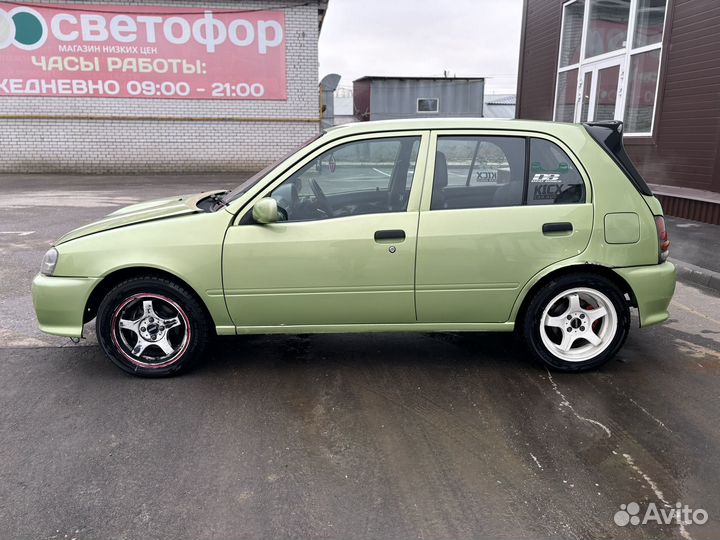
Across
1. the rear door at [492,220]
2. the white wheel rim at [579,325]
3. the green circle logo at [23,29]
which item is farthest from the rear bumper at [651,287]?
the green circle logo at [23,29]

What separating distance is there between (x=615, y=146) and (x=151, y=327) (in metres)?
3.47

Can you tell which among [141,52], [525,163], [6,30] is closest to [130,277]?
[525,163]

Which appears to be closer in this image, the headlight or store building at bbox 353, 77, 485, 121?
the headlight

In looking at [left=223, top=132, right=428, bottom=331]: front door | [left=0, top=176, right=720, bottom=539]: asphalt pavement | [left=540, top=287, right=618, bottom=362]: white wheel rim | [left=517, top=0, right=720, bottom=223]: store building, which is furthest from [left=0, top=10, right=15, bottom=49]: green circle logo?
[left=540, top=287, right=618, bottom=362]: white wheel rim

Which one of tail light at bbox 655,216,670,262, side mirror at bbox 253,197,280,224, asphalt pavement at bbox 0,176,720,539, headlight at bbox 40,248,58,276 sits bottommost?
asphalt pavement at bbox 0,176,720,539

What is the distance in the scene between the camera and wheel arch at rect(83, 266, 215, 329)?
399 centimetres

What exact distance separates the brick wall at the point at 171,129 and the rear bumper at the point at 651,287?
646 inches

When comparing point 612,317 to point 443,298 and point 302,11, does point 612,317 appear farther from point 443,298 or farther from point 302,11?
point 302,11

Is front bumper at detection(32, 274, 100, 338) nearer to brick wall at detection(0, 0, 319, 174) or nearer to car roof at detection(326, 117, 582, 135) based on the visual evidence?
car roof at detection(326, 117, 582, 135)

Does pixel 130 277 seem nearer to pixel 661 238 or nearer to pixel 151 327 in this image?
pixel 151 327

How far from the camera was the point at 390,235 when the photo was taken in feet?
12.8

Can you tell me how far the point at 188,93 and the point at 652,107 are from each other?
13.3 m

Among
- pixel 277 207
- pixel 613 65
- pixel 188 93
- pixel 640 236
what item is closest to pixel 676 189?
pixel 613 65

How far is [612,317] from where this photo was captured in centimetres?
413
